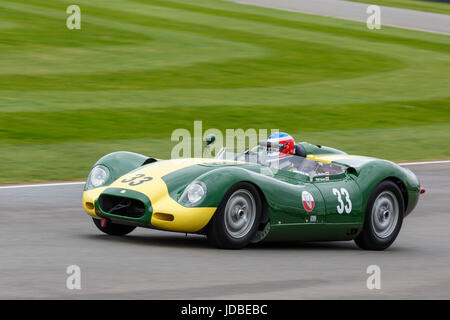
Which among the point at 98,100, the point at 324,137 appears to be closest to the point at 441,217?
the point at 324,137

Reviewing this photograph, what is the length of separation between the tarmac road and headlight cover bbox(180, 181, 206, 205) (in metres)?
0.44

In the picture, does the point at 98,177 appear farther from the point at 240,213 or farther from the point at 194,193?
the point at 240,213

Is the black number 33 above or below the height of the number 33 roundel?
above

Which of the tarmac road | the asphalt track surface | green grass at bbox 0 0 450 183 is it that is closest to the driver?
the tarmac road

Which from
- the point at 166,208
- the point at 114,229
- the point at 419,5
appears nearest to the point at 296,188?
the point at 166,208

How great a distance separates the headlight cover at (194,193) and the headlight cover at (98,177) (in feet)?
3.56

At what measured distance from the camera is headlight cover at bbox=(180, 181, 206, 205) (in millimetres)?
8781

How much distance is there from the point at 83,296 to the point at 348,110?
1638 cm

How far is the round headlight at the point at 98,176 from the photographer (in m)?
9.63

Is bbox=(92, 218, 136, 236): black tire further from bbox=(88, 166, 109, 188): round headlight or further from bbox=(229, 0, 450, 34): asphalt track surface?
bbox=(229, 0, 450, 34): asphalt track surface

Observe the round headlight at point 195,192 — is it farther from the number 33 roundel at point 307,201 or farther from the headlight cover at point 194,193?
the number 33 roundel at point 307,201

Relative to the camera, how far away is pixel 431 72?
2878cm

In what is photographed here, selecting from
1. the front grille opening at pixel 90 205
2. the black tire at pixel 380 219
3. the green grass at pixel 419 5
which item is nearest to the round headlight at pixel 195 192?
the front grille opening at pixel 90 205

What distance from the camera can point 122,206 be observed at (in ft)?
29.8
